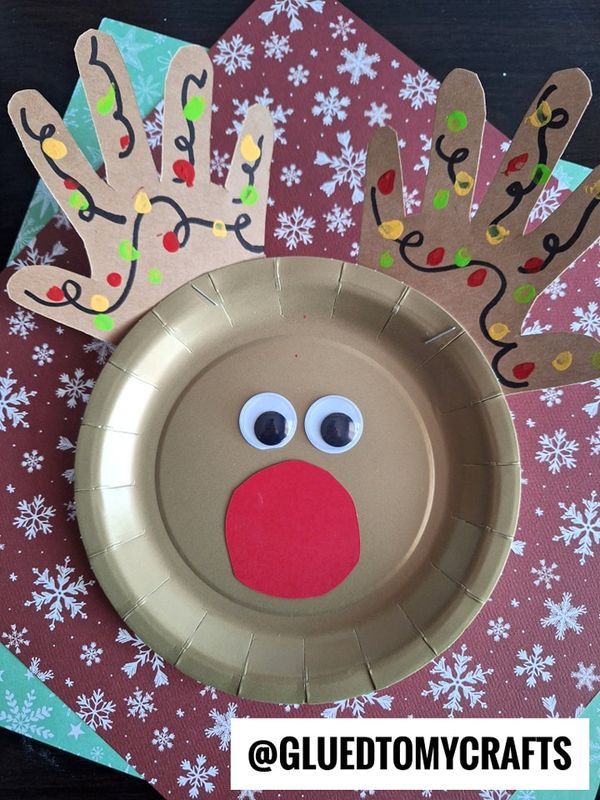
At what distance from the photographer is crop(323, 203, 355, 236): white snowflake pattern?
2.50ft

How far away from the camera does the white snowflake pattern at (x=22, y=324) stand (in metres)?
0.76

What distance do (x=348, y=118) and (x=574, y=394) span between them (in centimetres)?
43

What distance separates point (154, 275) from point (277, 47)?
0.35 m

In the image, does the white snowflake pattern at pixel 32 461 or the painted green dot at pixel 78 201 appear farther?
the white snowflake pattern at pixel 32 461

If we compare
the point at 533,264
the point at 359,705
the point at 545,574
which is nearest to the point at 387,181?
the point at 533,264

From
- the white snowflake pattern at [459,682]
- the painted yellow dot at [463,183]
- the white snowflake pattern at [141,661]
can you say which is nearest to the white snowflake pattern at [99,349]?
the white snowflake pattern at [141,661]

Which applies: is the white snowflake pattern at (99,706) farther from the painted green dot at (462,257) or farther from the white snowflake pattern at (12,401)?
the painted green dot at (462,257)

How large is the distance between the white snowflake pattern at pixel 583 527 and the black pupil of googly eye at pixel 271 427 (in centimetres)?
→ 35

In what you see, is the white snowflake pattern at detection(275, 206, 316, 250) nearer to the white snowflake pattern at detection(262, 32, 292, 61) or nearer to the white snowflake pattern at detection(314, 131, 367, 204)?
the white snowflake pattern at detection(314, 131, 367, 204)

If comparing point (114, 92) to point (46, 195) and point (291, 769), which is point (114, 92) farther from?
point (291, 769)

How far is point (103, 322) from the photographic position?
653mm

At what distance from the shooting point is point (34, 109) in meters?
0.62

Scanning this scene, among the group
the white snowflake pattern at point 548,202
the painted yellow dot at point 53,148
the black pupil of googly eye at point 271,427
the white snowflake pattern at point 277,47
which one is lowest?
the black pupil of googly eye at point 271,427

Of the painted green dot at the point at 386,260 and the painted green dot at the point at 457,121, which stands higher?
the painted green dot at the point at 457,121
